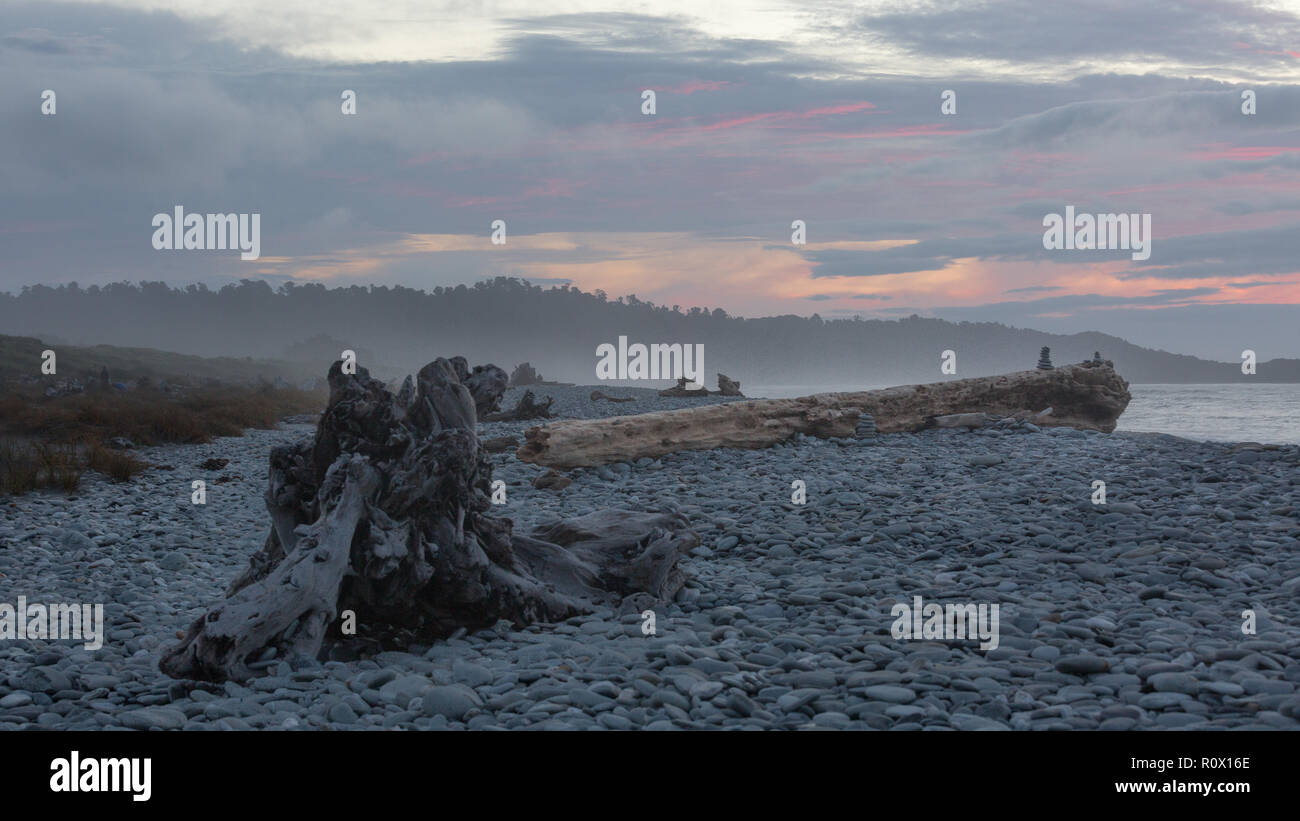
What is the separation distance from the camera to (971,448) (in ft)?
46.0

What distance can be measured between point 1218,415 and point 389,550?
38385mm

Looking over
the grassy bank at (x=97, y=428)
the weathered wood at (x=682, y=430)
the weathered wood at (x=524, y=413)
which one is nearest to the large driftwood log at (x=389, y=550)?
the weathered wood at (x=682, y=430)

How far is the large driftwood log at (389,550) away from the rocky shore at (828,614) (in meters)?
0.25

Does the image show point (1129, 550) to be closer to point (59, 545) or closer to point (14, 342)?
point (59, 545)

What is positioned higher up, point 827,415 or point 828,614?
point 827,415

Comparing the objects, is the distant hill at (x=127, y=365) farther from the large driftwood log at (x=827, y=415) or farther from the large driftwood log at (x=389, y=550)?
the large driftwood log at (x=389, y=550)

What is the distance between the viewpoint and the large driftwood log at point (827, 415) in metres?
14.0

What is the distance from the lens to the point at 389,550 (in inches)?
243

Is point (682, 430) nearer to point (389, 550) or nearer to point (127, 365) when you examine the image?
point (389, 550)

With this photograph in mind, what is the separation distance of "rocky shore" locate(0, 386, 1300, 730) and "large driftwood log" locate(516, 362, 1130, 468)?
126cm

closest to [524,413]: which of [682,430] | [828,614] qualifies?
[682,430]

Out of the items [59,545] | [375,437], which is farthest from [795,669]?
[59,545]

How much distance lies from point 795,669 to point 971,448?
9654 mm

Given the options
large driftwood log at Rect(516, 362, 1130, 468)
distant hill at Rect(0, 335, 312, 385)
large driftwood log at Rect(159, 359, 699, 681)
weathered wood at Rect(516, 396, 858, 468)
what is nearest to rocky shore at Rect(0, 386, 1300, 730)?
large driftwood log at Rect(159, 359, 699, 681)
